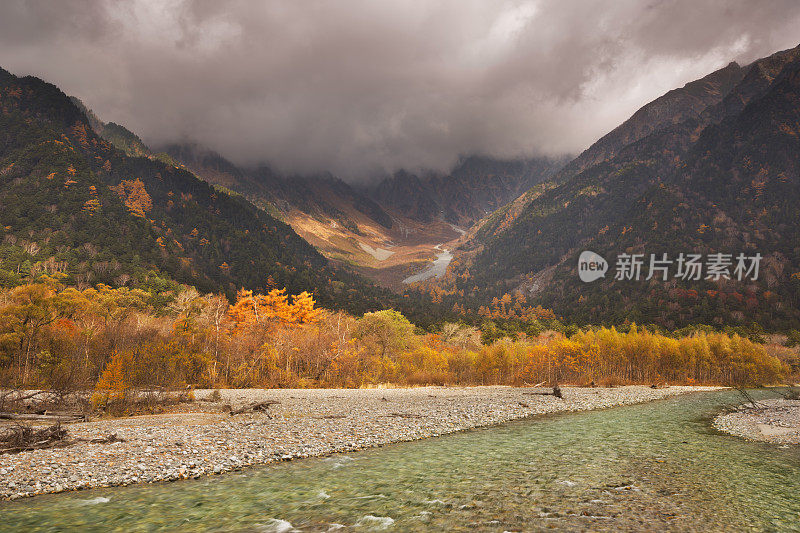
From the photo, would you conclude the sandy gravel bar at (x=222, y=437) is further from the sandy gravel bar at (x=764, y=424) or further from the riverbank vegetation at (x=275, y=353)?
the sandy gravel bar at (x=764, y=424)

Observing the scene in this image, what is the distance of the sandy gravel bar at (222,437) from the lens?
592 inches

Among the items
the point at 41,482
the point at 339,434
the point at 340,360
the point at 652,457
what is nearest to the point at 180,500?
the point at 41,482

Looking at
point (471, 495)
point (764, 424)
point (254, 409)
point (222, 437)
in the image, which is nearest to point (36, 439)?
point (222, 437)

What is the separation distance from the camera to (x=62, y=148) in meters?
193

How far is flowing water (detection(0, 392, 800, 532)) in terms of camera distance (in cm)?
1152

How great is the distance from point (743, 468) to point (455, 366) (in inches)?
2259

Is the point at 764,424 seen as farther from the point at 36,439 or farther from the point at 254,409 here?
the point at 36,439

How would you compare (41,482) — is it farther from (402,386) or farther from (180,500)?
(402,386)

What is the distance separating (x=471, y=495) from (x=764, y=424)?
108ft

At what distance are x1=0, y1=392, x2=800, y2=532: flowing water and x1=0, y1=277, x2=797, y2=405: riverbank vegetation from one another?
20.2 m

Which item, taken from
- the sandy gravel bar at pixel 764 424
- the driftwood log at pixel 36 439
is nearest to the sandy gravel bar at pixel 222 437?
the driftwood log at pixel 36 439

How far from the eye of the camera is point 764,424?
3158 cm

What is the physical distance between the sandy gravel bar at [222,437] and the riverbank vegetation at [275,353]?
9402mm

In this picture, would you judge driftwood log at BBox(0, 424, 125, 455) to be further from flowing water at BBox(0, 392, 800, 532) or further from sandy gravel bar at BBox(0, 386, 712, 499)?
flowing water at BBox(0, 392, 800, 532)
